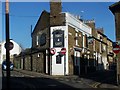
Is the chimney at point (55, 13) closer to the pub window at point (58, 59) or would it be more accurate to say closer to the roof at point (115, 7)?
the pub window at point (58, 59)

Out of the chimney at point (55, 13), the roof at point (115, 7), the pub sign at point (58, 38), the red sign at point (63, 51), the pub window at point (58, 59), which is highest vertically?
the chimney at point (55, 13)

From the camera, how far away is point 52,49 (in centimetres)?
4081

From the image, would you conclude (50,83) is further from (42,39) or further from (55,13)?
(42,39)

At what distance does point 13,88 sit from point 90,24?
115 feet

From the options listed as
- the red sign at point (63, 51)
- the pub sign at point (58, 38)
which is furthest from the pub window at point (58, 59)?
the pub sign at point (58, 38)

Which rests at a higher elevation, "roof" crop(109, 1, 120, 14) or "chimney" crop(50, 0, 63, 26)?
"chimney" crop(50, 0, 63, 26)

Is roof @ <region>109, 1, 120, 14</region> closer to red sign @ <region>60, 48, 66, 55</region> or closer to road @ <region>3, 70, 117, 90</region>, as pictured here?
road @ <region>3, 70, 117, 90</region>

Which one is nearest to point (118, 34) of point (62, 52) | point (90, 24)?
point (62, 52)

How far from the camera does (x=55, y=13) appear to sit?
41.8 meters

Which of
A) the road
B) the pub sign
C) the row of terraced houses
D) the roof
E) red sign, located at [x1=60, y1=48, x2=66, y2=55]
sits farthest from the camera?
the pub sign

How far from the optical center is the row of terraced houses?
134ft

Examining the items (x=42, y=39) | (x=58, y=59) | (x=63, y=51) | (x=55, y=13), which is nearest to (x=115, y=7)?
(x=63, y=51)

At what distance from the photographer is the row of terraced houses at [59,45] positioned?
40.8 meters

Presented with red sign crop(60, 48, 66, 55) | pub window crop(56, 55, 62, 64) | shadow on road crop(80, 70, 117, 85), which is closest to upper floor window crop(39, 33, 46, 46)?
pub window crop(56, 55, 62, 64)
